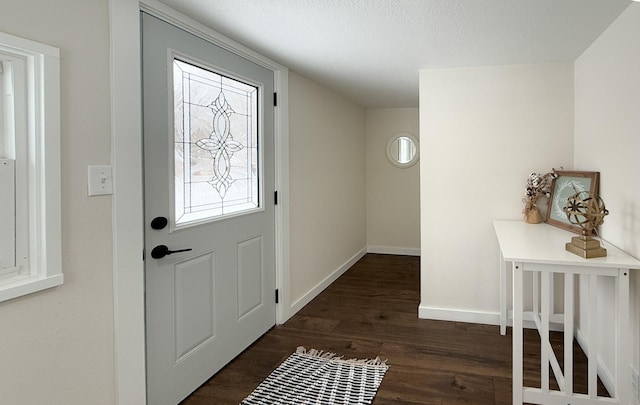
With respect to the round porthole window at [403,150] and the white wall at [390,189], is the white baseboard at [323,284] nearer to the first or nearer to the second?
the white wall at [390,189]

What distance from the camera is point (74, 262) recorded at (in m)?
1.70

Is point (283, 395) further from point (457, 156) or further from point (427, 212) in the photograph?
point (457, 156)

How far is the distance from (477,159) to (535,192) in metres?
0.50

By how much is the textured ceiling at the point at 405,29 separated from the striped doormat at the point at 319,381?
203cm

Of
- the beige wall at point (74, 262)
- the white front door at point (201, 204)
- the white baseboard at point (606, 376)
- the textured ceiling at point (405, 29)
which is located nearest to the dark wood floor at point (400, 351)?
the white baseboard at point (606, 376)

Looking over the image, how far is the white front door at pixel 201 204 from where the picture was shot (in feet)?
6.97

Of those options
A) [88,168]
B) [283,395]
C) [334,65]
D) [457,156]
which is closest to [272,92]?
[334,65]

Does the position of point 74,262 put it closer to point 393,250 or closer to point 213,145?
point 213,145

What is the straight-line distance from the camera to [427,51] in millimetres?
3031

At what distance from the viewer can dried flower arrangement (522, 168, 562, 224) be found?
3.24m

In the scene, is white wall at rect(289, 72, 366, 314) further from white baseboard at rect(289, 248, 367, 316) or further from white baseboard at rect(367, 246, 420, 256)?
white baseboard at rect(367, 246, 420, 256)

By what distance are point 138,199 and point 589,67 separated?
2.89 meters

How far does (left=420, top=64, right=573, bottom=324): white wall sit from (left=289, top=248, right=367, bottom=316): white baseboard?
1039 mm

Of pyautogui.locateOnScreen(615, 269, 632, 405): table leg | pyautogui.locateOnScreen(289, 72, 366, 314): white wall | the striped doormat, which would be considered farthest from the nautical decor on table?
pyautogui.locateOnScreen(289, 72, 366, 314): white wall
